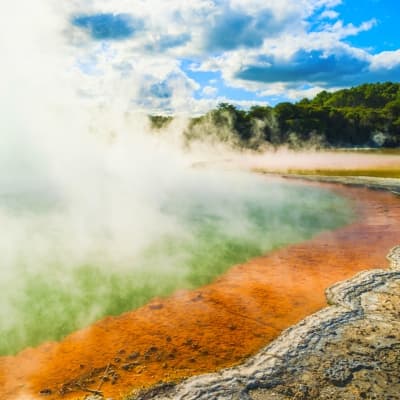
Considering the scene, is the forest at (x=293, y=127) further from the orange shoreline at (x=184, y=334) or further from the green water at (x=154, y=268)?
the orange shoreline at (x=184, y=334)

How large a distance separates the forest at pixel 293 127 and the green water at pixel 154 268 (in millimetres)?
23443

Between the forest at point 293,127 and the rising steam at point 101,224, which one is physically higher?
the forest at point 293,127

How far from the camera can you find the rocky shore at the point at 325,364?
158 inches

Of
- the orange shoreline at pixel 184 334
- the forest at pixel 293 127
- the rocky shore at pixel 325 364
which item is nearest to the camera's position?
the rocky shore at pixel 325 364

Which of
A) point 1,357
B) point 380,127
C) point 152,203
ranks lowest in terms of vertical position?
point 1,357

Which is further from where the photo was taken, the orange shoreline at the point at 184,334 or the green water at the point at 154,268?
the green water at the point at 154,268

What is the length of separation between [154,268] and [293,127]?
32.6 meters

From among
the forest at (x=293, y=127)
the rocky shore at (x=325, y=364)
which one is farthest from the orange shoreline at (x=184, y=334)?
the forest at (x=293, y=127)

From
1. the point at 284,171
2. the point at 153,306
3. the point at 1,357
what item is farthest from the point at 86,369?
the point at 284,171

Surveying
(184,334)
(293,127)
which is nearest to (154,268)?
(184,334)

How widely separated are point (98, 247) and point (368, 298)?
5.64m

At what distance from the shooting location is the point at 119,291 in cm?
680

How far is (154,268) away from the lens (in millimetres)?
7824

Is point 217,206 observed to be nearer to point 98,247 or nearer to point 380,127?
point 98,247
